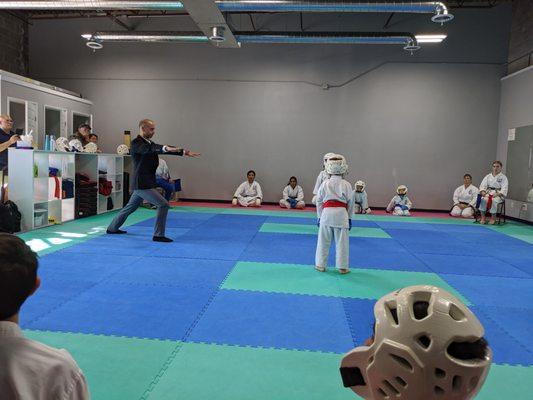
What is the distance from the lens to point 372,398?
97cm

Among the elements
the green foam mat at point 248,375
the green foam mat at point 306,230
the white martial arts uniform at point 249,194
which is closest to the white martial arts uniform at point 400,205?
the green foam mat at point 306,230

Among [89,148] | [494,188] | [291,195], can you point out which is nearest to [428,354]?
[89,148]

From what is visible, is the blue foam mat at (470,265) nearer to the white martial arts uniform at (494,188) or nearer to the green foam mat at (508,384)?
the green foam mat at (508,384)

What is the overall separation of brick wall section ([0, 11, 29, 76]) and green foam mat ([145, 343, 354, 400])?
1366cm

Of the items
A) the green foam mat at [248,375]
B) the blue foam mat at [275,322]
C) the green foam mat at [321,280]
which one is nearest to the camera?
the green foam mat at [248,375]

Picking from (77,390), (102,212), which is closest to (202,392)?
(77,390)

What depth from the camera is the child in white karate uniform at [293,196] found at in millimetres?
13293

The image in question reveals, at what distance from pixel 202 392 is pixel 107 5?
9.11m

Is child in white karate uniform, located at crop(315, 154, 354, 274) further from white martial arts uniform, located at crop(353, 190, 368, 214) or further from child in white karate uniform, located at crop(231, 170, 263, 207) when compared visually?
child in white karate uniform, located at crop(231, 170, 263, 207)

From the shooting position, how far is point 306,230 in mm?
9062

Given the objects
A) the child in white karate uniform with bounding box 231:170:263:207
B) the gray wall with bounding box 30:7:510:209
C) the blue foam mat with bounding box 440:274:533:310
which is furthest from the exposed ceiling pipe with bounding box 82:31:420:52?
the blue foam mat with bounding box 440:274:533:310

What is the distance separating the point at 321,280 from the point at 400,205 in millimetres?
8118

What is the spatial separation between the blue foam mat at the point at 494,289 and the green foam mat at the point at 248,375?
243 cm

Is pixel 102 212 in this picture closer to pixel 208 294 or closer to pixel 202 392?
pixel 208 294
